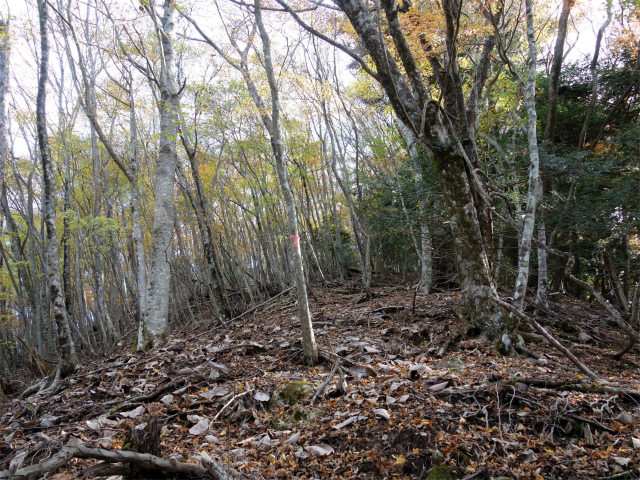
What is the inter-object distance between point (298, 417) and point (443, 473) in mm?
1190

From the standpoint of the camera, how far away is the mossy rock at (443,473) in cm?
186

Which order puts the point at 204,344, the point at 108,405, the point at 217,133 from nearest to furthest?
the point at 108,405 < the point at 204,344 < the point at 217,133

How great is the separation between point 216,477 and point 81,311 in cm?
958

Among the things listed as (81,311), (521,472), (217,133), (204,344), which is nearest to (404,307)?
(204,344)

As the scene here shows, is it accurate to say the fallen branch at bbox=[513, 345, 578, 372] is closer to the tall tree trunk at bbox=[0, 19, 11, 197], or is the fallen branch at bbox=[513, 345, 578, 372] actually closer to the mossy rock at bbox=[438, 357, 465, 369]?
the mossy rock at bbox=[438, 357, 465, 369]

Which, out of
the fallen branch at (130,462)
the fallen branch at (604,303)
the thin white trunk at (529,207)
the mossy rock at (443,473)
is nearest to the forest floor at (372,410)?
the mossy rock at (443,473)

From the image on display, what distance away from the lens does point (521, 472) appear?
1.82 m

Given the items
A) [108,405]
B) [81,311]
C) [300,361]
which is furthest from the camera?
[81,311]

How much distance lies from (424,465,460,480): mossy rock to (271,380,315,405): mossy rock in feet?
4.35

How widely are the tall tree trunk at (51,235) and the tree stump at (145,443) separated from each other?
15.0ft

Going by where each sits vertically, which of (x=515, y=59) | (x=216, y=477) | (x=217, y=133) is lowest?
(x=216, y=477)

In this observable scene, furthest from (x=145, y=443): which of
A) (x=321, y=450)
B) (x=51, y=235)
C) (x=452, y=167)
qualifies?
(x=51, y=235)

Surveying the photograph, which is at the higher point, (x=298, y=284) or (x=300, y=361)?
(x=298, y=284)

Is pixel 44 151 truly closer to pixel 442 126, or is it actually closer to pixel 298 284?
pixel 298 284
